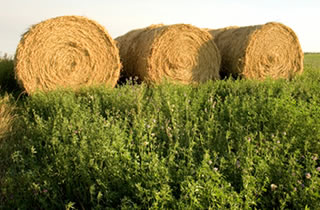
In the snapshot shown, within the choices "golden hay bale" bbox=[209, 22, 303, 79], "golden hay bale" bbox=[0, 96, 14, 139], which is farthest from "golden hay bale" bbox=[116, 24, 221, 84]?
"golden hay bale" bbox=[0, 96, 14, 139]

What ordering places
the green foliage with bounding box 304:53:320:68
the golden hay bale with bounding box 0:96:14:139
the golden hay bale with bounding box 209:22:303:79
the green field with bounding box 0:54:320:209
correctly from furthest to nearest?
the green foliage with bounding box 304:53:320:68, the golden hay bale with bounding box 209:22:303:79, the golden hay bale with bounding box 0:96:14:139, the green field with bounding box 0:54:320:209

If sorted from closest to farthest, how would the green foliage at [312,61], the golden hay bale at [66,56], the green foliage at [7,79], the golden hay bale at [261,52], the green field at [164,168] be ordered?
1. the green field at [164,168]
2. the golden hay bale at [66,56]
3. the green foliage at [7,79]
4. the golden hay bale at [261,52]
5. the green foliage at [312,61]

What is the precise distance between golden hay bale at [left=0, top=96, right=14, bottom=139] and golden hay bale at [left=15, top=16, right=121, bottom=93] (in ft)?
2.13

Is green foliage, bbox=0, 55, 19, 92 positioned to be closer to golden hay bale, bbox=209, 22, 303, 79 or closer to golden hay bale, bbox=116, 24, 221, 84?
golden hay bale, bbox=116, 24, 221, 84

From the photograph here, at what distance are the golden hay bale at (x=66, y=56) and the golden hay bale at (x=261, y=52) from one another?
2.99 meters

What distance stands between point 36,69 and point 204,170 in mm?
4956

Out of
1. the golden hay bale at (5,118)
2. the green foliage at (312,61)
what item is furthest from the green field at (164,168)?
the green foliage at (312,61)

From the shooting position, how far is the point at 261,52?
8719 millimetres

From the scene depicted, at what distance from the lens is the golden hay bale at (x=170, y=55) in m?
7.55

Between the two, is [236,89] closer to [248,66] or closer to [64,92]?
[248,66]

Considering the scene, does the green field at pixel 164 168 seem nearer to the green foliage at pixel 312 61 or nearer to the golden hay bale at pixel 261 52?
the golden hay bale at pixel 261 52

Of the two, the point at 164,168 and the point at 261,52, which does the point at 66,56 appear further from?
the point at 164,168

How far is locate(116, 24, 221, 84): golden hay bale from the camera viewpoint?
7.55 metres

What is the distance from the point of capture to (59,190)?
350 centimetres
